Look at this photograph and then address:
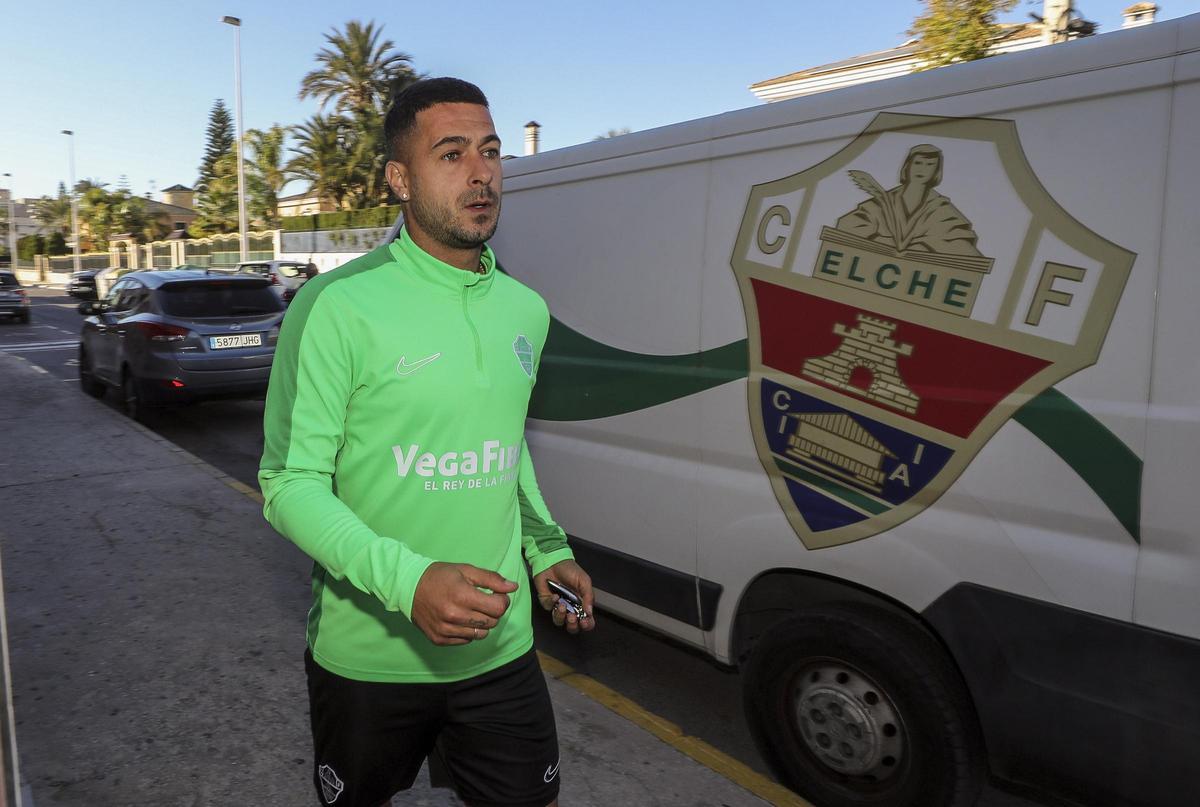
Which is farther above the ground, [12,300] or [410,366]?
[410,366]

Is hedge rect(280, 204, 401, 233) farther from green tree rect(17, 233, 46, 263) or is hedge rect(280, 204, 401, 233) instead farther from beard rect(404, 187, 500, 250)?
green tree rect(17, 233, 46, 263)

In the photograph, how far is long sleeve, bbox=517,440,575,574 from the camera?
197 centimetres

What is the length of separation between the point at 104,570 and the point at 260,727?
6.91 feet

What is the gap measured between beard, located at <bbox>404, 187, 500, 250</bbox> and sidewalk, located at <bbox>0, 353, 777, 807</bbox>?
1906 millimetres

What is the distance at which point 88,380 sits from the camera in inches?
436

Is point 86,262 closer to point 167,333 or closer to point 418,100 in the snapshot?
point 167,333

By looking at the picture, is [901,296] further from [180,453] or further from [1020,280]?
[180,453]

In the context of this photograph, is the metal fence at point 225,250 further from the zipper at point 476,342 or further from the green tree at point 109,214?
the zipper at point 476,342

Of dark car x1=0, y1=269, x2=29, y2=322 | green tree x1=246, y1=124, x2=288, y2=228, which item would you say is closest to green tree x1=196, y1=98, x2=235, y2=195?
→ green tree x1=246, y1=124, x2=288, y2=228

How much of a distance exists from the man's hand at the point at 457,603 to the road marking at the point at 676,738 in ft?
6.23

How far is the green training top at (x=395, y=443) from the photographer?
1.52m

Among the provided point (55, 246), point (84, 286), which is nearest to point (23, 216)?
point (55, 246)

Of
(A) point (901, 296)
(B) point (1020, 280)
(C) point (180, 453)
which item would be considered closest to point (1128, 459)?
(B) point (1020, 280)

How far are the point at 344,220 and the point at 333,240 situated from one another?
106 cm
